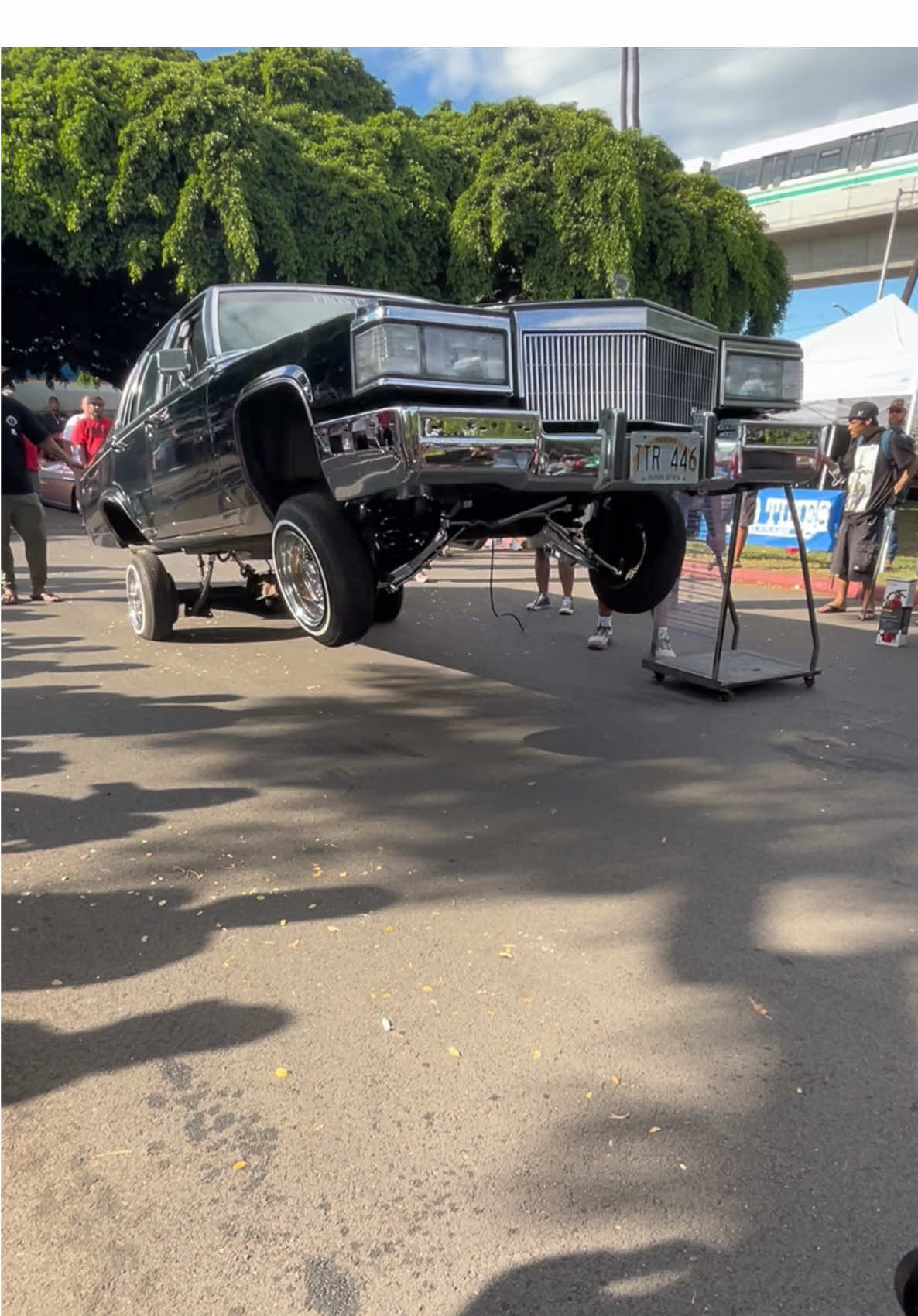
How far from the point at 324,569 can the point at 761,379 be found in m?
2.30

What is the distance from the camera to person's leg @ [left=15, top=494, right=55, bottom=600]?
346 inches

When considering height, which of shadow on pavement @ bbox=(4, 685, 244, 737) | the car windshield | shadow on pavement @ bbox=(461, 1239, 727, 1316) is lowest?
shadow on pavement @ bbox=(461, 1239, 727, 1316)

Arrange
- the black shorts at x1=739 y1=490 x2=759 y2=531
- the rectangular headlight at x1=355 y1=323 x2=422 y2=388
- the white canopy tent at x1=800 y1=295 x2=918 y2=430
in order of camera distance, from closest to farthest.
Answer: the rectangular headlight at x1=355 y1=323 x2=422 y2=388, the black shorts at x1=739 y1=490 x2=759 y2=531, the white canopy tent at x1=800 y1=295 x2=918 y2=430

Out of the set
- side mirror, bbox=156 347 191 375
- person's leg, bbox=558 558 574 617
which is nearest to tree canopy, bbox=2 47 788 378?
person's leg, bbox=558 558 574 617

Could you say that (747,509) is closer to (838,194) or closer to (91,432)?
(91,432)

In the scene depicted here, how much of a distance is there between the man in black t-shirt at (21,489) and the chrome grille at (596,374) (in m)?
6.19

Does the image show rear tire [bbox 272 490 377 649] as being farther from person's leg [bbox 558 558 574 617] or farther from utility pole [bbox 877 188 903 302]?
utility pole [bbox 877 188 903 302]

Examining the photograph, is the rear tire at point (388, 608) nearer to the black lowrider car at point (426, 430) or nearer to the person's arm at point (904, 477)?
the black lowrider car at point (426, 430)

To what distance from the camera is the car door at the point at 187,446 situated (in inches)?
202

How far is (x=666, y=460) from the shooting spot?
4.13 meters

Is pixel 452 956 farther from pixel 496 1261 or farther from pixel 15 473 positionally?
pixel 15 473

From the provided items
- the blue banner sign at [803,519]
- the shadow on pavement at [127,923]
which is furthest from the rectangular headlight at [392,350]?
the blue banner sign at [803,519]

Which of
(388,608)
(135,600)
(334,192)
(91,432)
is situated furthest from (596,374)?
(334,192)

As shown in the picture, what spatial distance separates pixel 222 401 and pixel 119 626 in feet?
12.7
